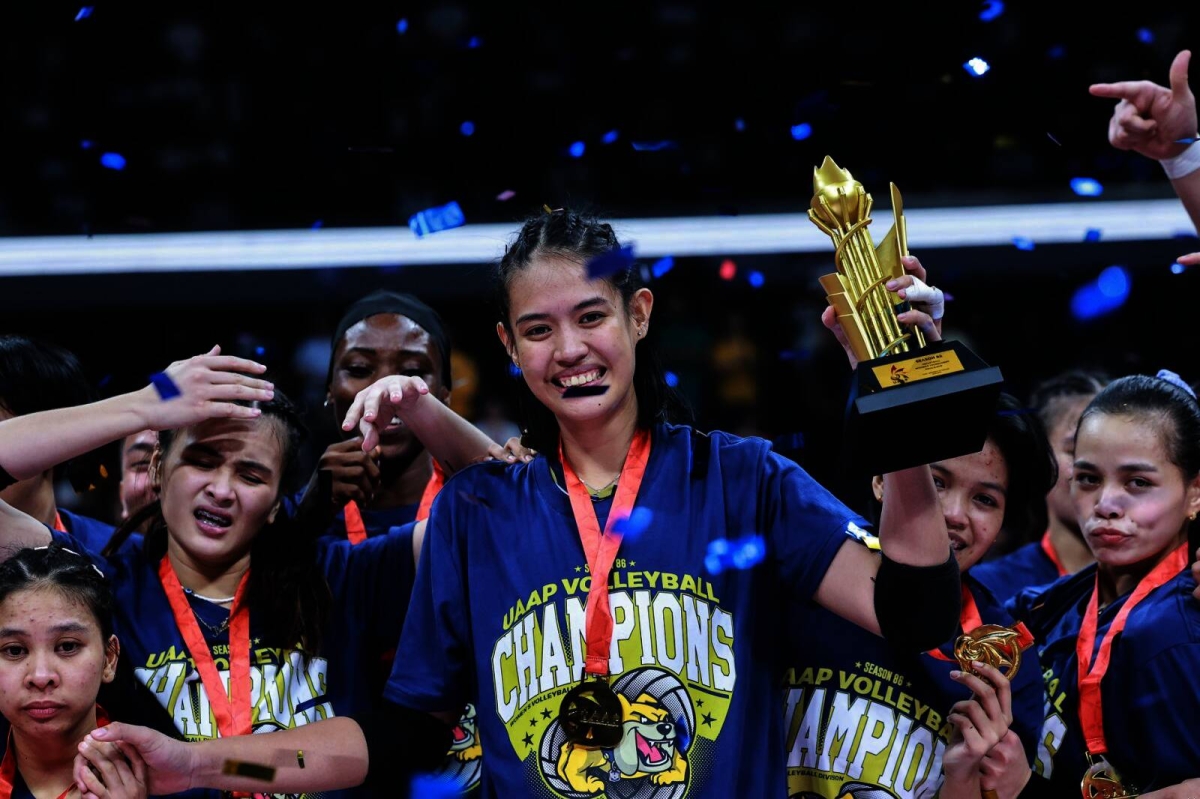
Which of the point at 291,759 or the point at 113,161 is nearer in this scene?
the point at 291,759

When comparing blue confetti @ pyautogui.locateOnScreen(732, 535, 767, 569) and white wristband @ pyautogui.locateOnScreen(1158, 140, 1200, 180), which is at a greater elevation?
white wristband @ pyautogui.locateOnScreen(1158, 140, 1200, 180)

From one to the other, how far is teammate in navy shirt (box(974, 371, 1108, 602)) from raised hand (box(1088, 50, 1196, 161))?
4.93ft

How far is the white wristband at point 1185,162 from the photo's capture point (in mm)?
2242

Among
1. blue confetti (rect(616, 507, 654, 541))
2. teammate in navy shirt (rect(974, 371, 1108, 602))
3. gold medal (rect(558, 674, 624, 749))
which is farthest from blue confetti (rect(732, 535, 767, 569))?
teammate in navy shirt (rect(974, 371, 1108, 602))

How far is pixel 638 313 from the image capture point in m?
2.25

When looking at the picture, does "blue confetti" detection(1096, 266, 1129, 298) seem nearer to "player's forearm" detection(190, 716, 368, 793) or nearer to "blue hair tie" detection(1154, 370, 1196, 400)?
"blue hair tie" detection(1154, 370, 1196, 400)

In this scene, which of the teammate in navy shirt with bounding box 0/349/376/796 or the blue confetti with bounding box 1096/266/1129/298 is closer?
the teammate in navy shirt with bounding box 0/349/376/796

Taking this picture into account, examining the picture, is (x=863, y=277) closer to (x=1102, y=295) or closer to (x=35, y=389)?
(x=35, y=389)

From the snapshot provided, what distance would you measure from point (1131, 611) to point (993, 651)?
0.53 meters

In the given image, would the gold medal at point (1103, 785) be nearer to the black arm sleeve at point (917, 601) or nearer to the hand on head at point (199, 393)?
the black arm sleeve at point (917, 601)

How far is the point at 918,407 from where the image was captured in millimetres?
1756

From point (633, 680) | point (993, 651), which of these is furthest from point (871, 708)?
point (633, 680)

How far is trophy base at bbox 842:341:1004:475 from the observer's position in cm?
176

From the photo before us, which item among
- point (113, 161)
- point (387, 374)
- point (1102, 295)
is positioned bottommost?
point (387, 374)
